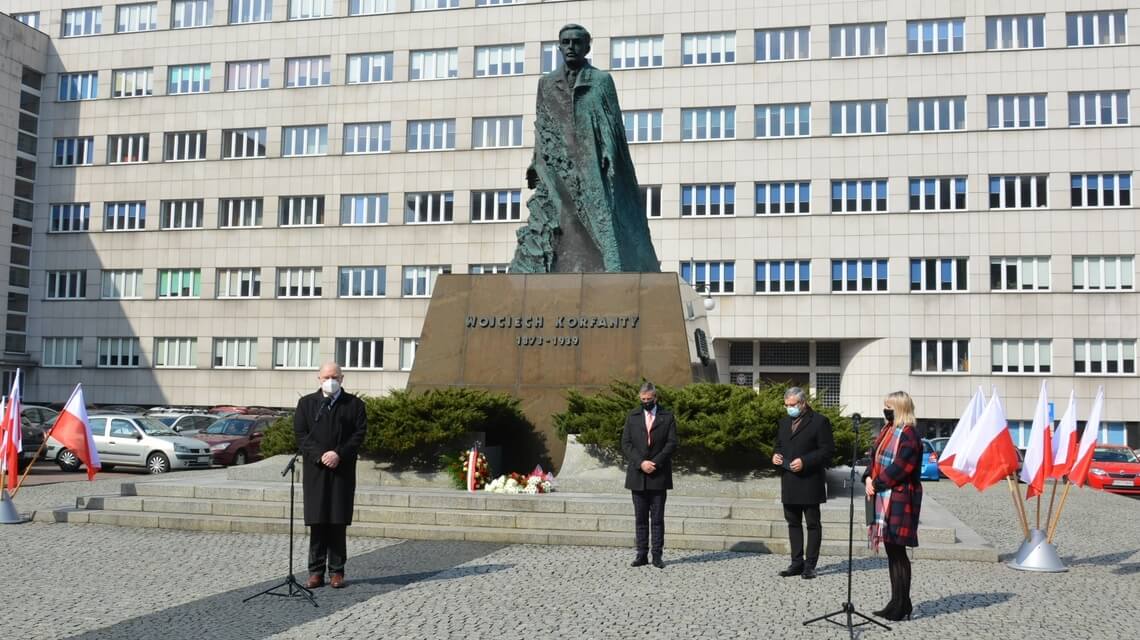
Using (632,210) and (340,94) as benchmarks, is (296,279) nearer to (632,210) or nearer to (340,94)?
(340,94)

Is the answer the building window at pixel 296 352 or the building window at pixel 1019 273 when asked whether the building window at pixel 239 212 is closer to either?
the building window at pixel 296 352

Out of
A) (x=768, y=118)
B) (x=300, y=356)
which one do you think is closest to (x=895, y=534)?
(x=768, y=118)

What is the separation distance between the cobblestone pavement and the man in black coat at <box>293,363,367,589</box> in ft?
1.19

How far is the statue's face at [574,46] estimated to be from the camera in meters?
17.9

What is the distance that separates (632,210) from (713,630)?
11297mm

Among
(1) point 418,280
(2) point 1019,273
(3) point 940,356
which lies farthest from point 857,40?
(1) point 418,280

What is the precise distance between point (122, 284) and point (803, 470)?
52114 mm

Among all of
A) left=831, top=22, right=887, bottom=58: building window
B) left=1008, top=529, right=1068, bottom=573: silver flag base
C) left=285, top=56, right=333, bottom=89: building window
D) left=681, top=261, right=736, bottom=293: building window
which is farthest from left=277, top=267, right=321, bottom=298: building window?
left=1008, top=529, right=1068, bottom=573: silver flag base

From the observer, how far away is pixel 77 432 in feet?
49.1

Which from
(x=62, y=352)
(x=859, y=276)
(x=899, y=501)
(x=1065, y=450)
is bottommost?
(x=899, y=501)

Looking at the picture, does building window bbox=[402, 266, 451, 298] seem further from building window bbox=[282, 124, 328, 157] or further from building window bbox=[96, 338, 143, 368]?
building window bbox=[96, 338, 143, 368]

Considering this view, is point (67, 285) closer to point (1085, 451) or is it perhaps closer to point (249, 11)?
point (249, 11)

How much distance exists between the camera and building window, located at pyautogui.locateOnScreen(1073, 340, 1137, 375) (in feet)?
144

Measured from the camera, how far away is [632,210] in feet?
60.4
